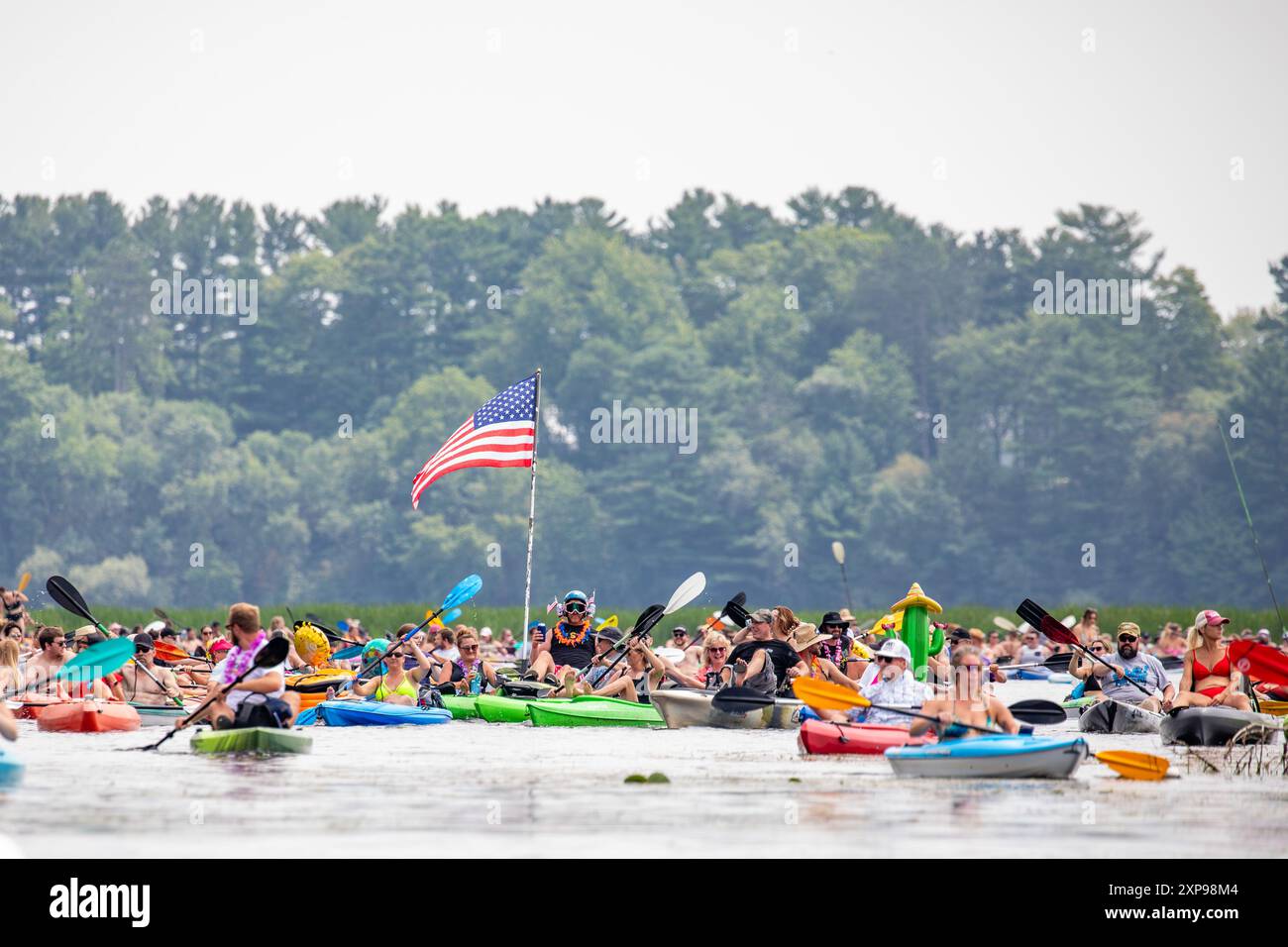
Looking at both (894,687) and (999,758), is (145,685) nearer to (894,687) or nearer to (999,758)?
(894,687)

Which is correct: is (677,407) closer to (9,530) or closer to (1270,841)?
(9,530)

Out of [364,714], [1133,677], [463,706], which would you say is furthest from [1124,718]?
[364,714]

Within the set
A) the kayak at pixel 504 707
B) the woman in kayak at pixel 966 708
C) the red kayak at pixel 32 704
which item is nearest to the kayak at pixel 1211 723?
the woman in kayak at pixel 966 708

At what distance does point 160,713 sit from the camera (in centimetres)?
2136

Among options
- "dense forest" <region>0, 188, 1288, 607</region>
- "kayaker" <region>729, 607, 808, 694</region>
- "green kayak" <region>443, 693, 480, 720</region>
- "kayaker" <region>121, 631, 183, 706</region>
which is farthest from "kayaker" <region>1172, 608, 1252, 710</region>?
"dense forest" <region>0, 188, 1288, 607</region>

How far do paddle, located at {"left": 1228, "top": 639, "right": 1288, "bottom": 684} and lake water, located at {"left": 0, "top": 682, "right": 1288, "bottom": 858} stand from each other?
0.97 metres

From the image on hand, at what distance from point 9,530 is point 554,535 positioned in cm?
2270

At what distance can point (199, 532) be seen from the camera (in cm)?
8706

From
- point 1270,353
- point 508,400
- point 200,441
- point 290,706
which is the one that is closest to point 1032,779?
point 290,706

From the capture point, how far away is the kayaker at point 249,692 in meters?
16.2

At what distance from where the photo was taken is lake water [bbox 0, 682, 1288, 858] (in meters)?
12.1

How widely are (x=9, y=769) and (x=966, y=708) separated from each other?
7.06m

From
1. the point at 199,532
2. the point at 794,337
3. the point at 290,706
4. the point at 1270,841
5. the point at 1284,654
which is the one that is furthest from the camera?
the point at 794,337

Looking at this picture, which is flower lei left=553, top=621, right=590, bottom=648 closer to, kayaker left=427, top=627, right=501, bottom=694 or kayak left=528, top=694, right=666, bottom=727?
kayaker left=427, top=627, right=501, bottom=694
